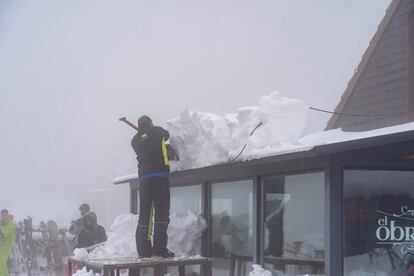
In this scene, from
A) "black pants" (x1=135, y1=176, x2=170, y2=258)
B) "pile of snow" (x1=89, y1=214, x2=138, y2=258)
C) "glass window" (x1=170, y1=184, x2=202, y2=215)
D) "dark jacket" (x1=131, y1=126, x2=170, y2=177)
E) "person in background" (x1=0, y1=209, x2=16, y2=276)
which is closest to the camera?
"black pants" (x1=135, y1=176, x2=170, y2=258)

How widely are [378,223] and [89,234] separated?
19.6ft

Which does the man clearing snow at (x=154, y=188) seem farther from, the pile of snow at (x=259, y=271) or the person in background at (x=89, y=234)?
the person in background at (x=89, y=234)

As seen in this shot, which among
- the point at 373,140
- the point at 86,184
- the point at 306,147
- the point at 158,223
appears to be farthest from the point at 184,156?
the point at 86,184

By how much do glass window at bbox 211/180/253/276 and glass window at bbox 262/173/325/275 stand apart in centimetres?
38

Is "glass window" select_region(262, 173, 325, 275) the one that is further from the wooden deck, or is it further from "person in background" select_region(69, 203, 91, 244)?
"person in background" select_region(69, 203, 91, 244)

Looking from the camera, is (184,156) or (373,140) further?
(184,156)

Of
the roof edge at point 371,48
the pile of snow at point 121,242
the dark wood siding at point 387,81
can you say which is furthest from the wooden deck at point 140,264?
the roof edge at point 371,48

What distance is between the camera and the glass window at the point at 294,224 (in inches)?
240

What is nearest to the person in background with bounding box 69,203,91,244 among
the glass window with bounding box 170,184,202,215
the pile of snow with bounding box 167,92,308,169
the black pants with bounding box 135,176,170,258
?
the glass window with bounding box 170,184,202,215

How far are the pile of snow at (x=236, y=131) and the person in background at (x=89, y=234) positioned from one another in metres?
3.36

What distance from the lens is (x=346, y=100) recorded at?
431 inches

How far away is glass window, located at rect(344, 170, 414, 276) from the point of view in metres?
5.91

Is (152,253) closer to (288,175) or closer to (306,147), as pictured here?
(288,175)

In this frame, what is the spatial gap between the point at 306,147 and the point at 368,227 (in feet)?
3.66
